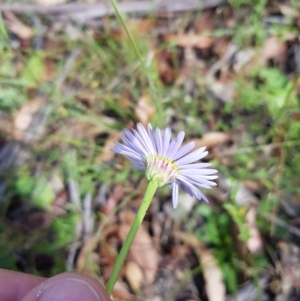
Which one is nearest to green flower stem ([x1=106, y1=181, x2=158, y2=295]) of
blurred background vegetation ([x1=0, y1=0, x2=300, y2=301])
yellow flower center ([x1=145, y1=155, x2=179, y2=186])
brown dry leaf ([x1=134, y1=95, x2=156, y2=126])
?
yellow flower center ([x1=145, y1=155, x2=179, y2=186])

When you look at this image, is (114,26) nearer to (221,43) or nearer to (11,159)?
(221,43)

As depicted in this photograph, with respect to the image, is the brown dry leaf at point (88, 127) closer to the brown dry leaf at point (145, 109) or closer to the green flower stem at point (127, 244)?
the brown dry leaf at point (145, 109)

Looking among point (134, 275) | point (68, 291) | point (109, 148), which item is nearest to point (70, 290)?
point (68, 291)

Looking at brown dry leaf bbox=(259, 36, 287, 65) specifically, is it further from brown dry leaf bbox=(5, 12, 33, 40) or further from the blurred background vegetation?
brown dry leaf bbox=(5, 12, 33, 40)

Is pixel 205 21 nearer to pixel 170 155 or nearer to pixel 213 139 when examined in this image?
pixel 213 139

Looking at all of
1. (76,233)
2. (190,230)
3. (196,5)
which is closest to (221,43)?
(196,5)
